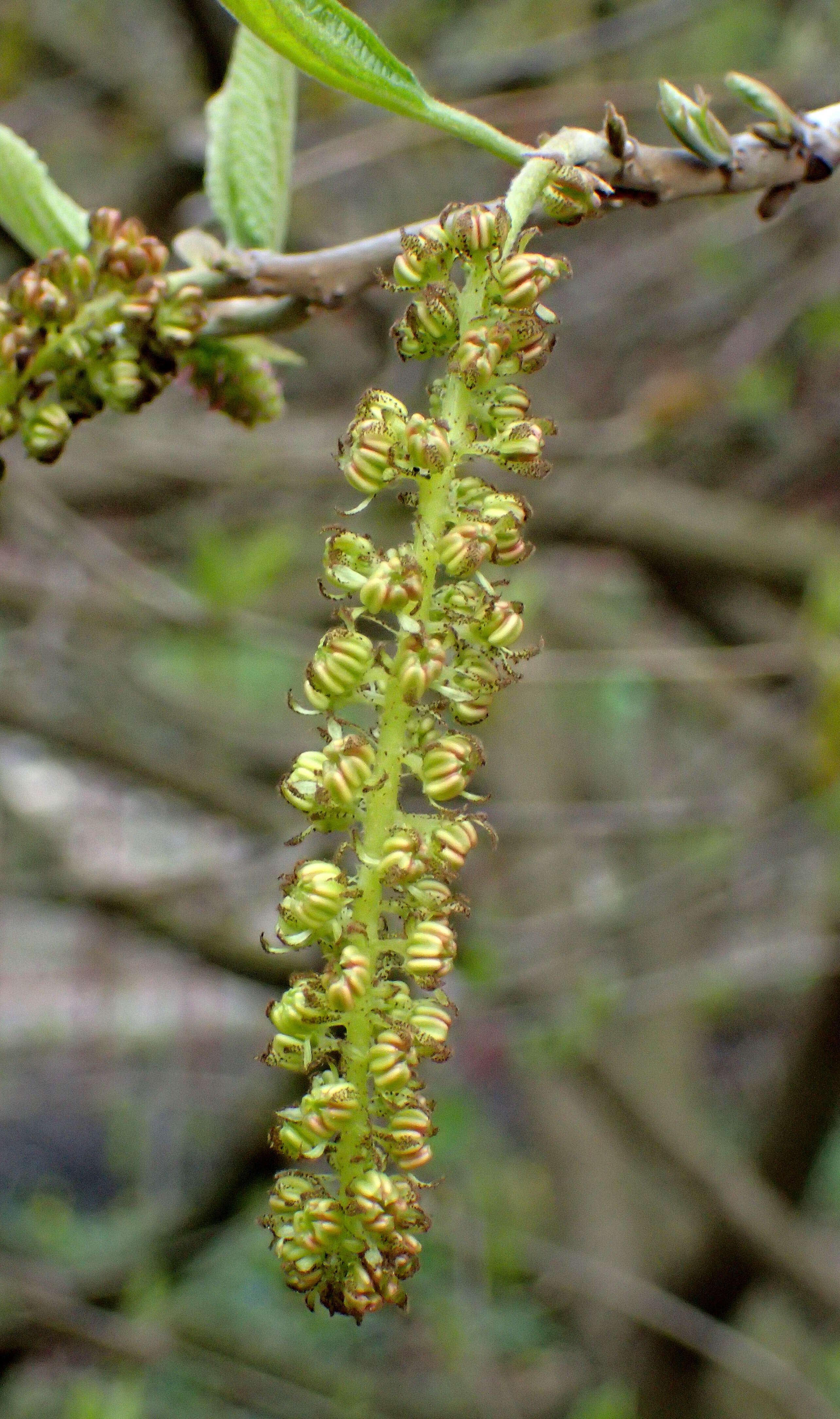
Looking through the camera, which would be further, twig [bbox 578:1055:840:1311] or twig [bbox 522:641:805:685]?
twig [bbox 578:1055:840:1311]

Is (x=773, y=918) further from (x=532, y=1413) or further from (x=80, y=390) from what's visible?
(x=80, y=390)

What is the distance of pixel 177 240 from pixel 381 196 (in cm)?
279

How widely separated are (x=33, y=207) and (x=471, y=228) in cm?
27

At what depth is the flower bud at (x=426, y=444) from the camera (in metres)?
0.46

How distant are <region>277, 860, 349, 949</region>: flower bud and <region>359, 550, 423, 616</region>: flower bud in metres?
0.10

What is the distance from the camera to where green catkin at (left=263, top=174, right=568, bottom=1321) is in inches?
18.7

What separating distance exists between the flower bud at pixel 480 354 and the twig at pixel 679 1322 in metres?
2.08

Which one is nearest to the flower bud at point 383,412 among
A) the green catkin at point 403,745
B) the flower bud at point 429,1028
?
the green catkin at point 403,745

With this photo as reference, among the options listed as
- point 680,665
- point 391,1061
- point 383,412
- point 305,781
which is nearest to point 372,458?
point 383,412

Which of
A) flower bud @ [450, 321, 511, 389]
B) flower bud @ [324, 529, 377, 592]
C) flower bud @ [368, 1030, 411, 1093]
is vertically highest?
flower bud @ [450, 321, 511, 389]

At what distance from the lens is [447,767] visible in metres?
0.48

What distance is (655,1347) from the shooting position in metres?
2.51

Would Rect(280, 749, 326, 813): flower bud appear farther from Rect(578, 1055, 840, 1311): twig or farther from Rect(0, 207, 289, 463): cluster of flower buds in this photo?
Rect(578, 1055, 840, 1311): twig

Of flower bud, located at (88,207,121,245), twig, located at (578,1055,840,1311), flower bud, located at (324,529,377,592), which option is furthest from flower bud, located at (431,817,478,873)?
twig, located at (578,1055,840,1311)
